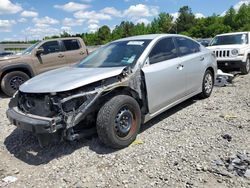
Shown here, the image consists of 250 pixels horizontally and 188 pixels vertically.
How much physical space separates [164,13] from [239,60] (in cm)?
7421

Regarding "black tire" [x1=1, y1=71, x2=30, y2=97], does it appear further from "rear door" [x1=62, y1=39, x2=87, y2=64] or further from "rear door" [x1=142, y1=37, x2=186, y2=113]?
"rear door" [x1=142, y1=37, x2=186, y2=113]

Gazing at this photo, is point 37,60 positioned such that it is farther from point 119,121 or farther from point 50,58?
point 119,121

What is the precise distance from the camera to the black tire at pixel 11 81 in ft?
27.7

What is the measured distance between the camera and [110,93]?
4242 millimetres

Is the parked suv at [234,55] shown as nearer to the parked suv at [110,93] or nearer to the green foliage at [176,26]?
the parked suv at [110,93]

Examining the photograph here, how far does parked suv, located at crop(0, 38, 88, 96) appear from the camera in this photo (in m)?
8.54

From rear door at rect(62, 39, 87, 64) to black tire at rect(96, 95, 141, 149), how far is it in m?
6.33

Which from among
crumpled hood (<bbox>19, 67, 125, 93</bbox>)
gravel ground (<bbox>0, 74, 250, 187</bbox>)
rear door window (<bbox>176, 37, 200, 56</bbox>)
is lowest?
gravel ground (<bbox>0, 74, 250, 187</bbox>)

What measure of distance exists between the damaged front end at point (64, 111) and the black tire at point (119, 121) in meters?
0.20

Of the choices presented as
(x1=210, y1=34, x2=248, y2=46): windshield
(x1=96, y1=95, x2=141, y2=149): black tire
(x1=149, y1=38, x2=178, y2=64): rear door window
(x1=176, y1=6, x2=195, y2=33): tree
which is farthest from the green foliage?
(x1=96, y1=95, x2=141, y2=149): black tire

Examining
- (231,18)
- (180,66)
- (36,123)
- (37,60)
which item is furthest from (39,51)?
(231,18)

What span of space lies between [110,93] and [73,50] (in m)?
6.58

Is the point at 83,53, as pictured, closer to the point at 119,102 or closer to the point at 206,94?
the point at 206,94

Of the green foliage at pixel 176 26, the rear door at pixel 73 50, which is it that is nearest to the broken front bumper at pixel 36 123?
the rear door at pixel 73 50
